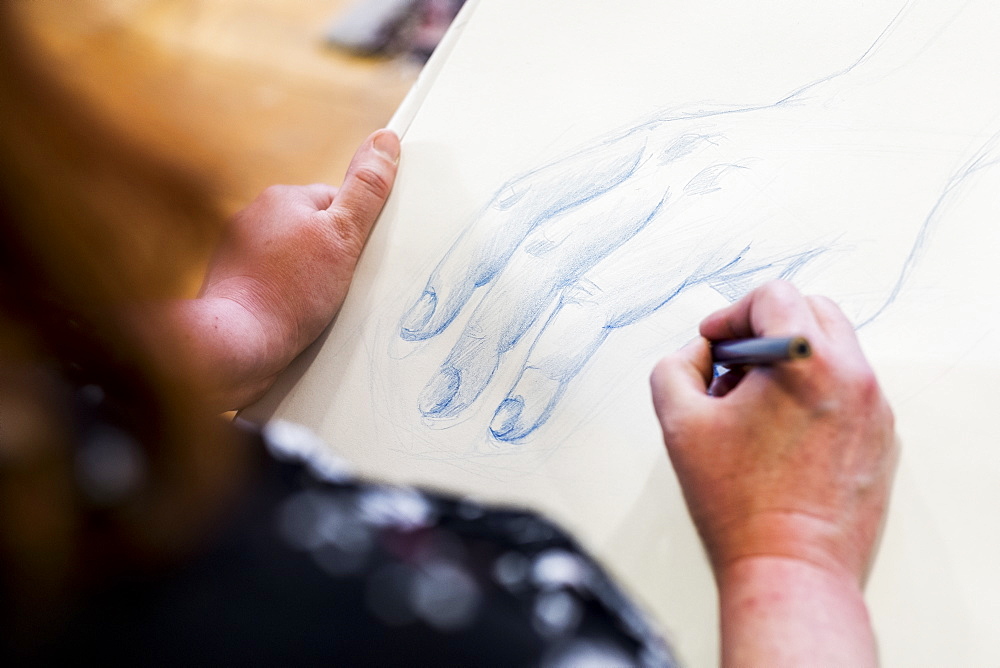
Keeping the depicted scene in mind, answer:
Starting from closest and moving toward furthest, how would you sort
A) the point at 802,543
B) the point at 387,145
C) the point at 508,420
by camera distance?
1. the point at 802,543
2. the point at 508,420
3. the point at 387,145

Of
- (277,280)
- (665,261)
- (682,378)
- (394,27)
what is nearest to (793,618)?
(682,378)

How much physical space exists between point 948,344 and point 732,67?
282mm

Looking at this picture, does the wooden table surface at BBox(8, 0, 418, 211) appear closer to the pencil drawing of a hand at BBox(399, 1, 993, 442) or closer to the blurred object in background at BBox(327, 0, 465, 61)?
the blurred object in background at BBox(327, 0, 465, 61)

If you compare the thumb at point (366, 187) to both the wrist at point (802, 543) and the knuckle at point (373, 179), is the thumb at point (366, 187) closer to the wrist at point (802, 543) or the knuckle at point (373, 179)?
the knuckle at point (373, 179)

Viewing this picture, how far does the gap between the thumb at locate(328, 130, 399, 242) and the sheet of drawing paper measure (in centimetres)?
2

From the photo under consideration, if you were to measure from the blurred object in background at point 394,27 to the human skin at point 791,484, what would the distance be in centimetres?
69

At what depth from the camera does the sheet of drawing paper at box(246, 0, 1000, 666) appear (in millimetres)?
429

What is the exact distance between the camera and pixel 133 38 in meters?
1.15

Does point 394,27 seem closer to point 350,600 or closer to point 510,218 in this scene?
point 510,218

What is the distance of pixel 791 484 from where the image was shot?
410 millimetres

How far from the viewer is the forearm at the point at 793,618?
375 millimetres

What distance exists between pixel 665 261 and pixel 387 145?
0.90 feet

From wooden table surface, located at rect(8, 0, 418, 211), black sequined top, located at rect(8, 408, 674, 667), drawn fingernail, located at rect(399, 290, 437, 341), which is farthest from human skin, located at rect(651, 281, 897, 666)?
wooden table surface, located at rect(8, 0, 418, 211)

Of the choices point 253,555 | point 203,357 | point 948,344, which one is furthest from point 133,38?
point 948,344
